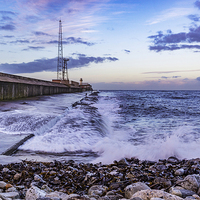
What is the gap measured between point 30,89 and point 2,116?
10328 millimetres

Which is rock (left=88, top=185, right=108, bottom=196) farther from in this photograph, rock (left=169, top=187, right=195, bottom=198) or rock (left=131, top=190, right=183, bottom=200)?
rock (left=169, top=187, right=195, bottom=198)

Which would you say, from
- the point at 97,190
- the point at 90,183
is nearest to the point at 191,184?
the point at 97,190

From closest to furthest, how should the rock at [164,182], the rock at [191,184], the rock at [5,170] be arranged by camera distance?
the rock at [191,184]
the rock at [164,182]
the rock at [5,170]

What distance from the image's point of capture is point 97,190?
2.20m

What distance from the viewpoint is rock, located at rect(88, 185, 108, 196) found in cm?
214

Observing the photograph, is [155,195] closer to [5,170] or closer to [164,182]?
[164,182]

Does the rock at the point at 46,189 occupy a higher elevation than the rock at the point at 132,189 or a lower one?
lower

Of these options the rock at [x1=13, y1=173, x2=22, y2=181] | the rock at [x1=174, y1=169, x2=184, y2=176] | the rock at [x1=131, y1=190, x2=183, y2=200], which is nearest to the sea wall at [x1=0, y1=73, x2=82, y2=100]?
the rock at [x1=13, y1=173, x2=22, y2=181]

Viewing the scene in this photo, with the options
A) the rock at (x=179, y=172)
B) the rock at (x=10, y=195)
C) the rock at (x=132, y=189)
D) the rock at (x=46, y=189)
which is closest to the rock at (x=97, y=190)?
the rock at (x=132, y=189)

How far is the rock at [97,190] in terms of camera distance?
214 centimetres

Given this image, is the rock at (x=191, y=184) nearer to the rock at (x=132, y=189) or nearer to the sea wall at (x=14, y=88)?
the rock at (x=132, y=189)

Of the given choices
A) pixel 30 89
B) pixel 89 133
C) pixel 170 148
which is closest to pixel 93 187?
pixel 170 148

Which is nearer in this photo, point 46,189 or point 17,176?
point 46,189

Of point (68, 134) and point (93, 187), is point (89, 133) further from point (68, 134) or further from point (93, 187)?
point (93, 187)
